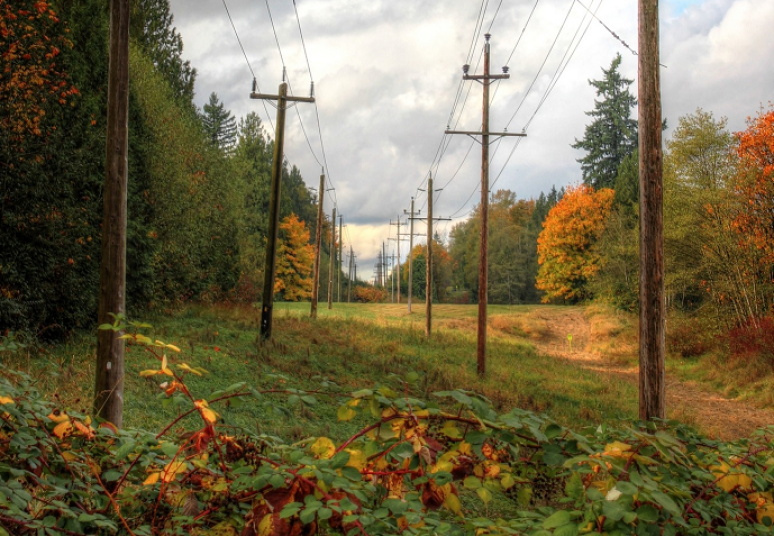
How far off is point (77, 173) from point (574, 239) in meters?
41.8

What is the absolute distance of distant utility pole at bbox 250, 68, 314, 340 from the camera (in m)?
16.8

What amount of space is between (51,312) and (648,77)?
38.3 ft

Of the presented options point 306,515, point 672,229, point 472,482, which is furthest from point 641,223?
point 672,229

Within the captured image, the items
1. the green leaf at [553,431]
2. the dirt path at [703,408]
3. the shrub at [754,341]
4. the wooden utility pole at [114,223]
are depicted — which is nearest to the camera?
the green leaf at [553,431]

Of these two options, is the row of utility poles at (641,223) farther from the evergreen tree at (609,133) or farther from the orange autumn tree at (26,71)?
the evergreen tree at (609,133)

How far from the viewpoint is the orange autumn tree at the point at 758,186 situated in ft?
58.3

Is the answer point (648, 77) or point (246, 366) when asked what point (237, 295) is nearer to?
point (246, 366)

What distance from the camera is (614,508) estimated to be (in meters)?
1.77

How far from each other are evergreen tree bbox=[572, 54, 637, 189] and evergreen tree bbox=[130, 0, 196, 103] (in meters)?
36.5

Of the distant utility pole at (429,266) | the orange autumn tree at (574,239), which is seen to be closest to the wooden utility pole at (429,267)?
the distant utility pole at (429,266)

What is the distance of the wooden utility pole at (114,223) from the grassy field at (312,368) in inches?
24.3

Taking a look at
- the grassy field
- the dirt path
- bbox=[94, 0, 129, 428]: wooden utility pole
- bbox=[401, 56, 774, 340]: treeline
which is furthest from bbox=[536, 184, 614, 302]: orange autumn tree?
bbox=[94, 0, 129, 428]: wooden utility pole

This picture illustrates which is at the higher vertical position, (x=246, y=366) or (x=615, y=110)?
(x=615, y=110)

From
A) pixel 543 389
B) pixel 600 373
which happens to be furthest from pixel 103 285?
pixel 600 373
